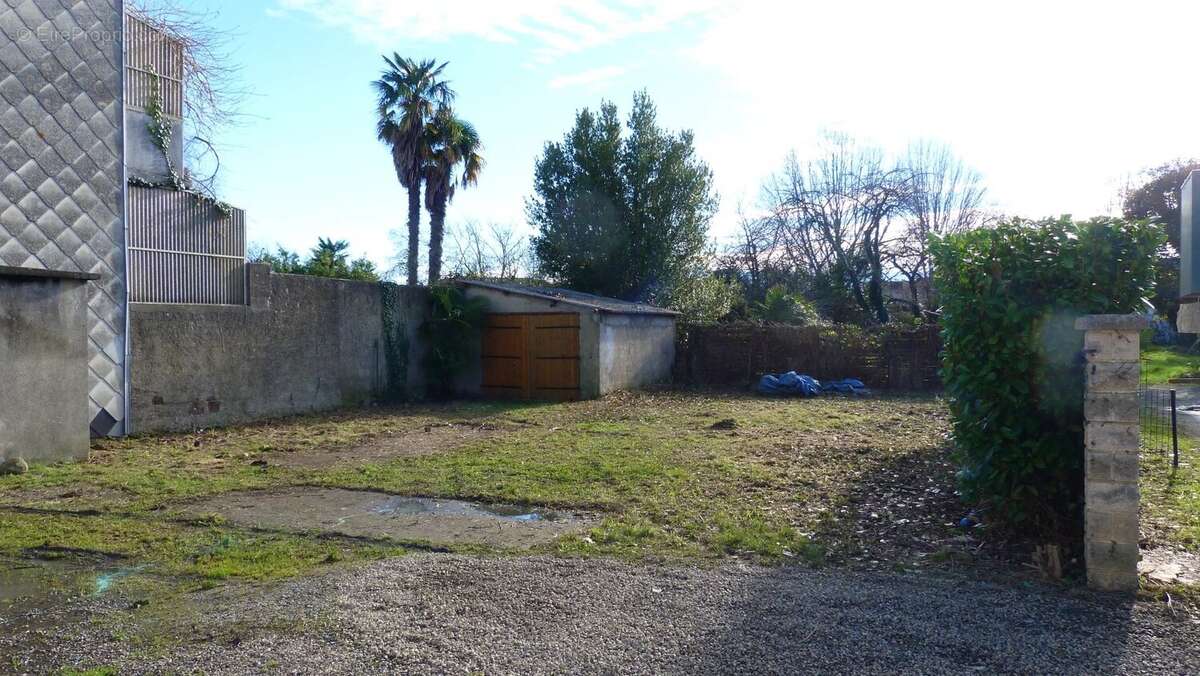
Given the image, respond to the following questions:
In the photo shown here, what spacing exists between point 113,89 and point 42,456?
→ 543 cm

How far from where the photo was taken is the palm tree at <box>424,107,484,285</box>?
2420cm

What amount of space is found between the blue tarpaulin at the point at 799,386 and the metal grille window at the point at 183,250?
1178cm

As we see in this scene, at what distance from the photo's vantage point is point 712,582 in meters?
5.16

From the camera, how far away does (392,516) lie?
23.8 feet

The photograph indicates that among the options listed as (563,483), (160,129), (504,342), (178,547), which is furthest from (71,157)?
(504,342)

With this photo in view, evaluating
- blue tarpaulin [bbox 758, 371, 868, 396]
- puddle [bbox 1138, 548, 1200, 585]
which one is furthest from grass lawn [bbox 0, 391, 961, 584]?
blue tarpaulin [bbox 758, 371, 868, 396]

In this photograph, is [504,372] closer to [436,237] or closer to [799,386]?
[799,386]

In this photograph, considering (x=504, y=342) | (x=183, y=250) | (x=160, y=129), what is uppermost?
(x=160, y=129)

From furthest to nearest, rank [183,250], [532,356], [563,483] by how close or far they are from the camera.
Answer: [532,356] → [183,250] → [563,483]

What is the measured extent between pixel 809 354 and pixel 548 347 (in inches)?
279

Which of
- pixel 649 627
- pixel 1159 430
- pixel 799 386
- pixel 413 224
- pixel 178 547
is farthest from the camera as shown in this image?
pixel 413 224

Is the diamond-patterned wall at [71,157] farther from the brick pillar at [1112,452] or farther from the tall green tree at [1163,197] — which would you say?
the tall green tree at [1163,197]

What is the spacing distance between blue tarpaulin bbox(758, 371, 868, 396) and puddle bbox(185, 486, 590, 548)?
1313cm

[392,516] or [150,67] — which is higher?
[150,67]
